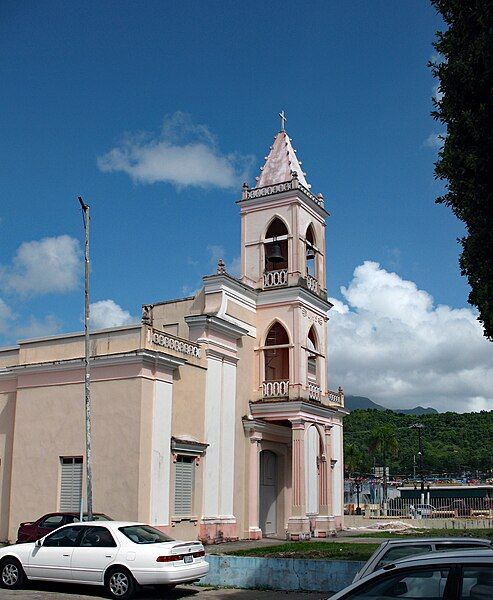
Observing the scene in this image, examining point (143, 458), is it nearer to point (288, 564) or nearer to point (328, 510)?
point (288, 564)

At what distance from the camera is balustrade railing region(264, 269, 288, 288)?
30422 mm

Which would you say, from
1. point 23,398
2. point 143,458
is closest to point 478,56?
point 143,458

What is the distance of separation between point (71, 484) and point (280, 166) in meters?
16.2

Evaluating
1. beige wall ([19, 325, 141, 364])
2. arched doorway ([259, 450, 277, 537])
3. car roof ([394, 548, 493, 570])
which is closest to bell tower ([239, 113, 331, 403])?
arched doorway ([259, 450, 277, 537])

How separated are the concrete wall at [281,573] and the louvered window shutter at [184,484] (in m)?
8.35

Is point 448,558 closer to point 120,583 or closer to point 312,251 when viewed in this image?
point 120,583

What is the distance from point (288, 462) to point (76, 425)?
10.3 m

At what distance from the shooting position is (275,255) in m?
30.4

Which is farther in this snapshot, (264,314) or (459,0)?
(264,314)

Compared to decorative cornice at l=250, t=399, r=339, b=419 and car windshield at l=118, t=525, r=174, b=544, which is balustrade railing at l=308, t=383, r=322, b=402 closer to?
decorative cornice at l=250, t=399, r=339, b=419

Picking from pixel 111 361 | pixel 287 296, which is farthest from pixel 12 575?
pixel 287 296

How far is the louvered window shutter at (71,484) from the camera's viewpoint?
2356 centimetres

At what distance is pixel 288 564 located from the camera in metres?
15.2

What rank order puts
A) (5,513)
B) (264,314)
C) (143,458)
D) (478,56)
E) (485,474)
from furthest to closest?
(485,474) < (264,314) < (5,513) < (143,458) < (478,56)
